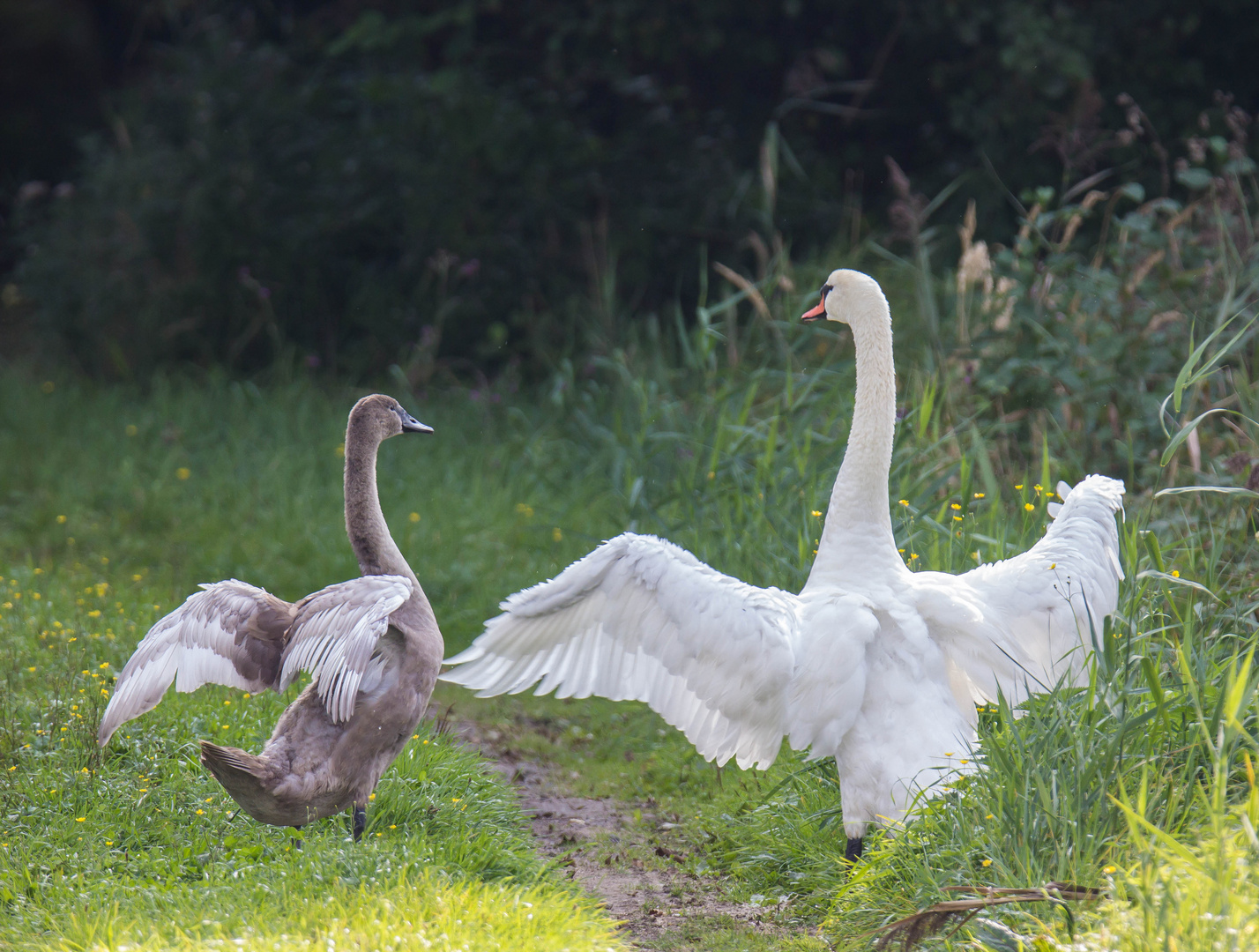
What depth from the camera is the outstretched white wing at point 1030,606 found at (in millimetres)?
3932

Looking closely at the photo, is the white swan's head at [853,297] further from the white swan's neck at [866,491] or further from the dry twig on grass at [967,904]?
the dry twig on grass at [967,904]

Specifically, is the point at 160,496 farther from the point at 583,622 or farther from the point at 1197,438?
the point at 1197,438

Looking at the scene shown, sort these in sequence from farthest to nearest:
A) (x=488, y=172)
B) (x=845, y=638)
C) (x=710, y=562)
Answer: (x=488, y=172)
(x=710, y=562)
(x=845, y=638)

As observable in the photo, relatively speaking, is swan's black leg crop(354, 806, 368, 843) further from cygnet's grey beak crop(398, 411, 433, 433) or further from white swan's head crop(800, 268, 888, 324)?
white swan's head crop(800, 268, 888, 324)

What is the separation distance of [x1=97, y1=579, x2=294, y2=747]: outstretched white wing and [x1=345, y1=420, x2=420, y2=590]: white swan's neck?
33 centimetres

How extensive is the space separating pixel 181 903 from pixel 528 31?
333 inches

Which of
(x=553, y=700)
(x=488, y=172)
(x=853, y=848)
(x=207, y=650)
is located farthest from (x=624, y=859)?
(x=488, y=172)

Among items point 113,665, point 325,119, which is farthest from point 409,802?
point 325,119

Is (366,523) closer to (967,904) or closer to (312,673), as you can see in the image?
(312,673)

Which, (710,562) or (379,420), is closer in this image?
(379,420)

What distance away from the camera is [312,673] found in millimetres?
3578

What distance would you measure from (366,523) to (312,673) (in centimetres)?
75

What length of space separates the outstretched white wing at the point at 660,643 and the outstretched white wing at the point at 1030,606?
1.59 feet

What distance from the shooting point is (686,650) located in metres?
3.90
